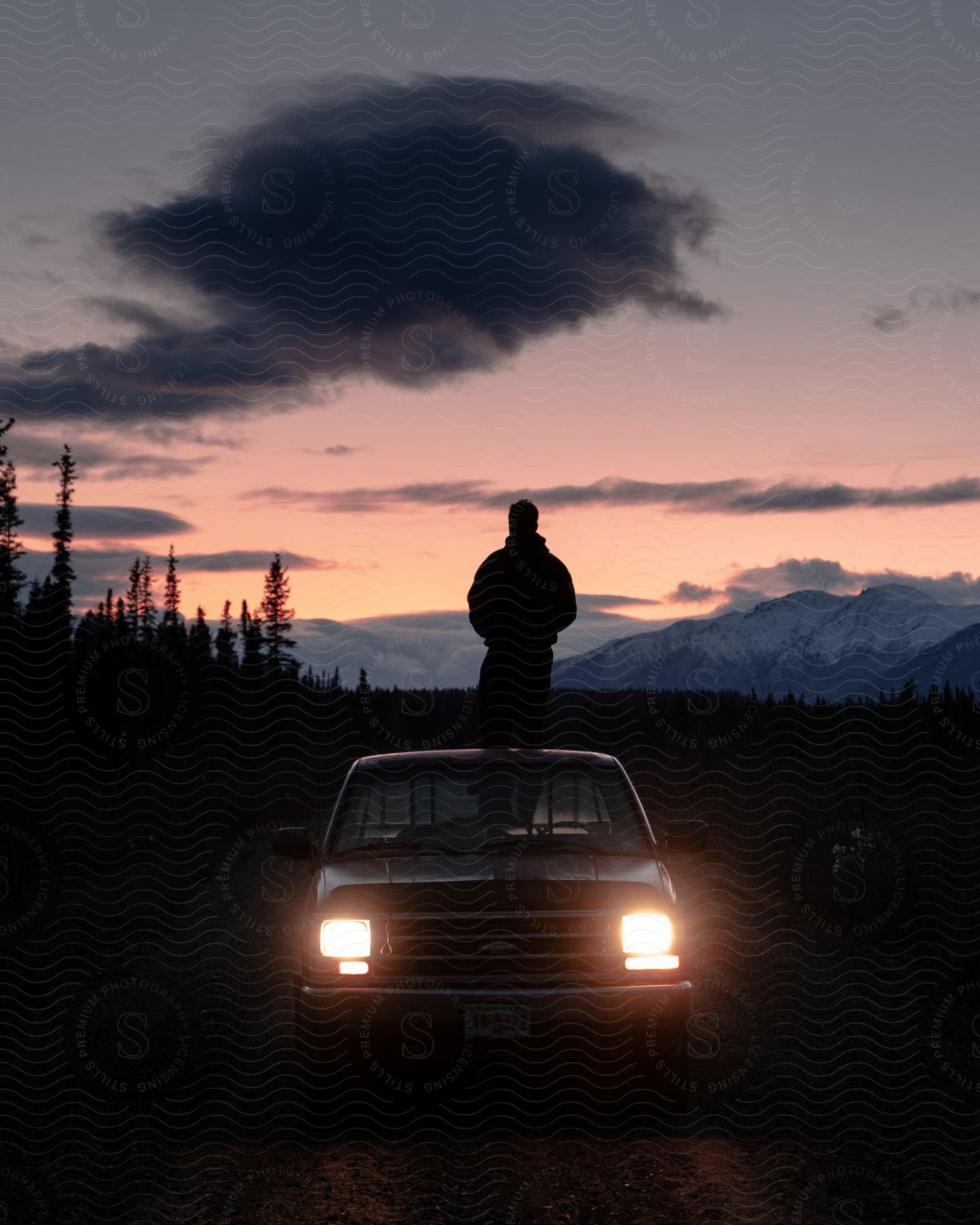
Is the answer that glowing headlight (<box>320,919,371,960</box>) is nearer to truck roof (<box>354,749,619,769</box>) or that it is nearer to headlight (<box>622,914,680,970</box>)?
headlight (<box>622,914,680,970</box>)

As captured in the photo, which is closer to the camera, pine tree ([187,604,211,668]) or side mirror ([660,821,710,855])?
side mirror ([660,821,710,855])

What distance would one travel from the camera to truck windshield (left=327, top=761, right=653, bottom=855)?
23.4 feet

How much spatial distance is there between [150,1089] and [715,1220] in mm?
3316

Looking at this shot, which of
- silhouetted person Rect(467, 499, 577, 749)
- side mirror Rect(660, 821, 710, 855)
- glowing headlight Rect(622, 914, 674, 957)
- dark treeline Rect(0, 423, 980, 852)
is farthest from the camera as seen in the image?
dark treeline Rect(0, 423, 980, 852)

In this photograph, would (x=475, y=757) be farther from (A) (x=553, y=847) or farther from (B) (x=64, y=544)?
(B) (x=64, y=544)

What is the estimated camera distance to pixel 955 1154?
5.75 metres

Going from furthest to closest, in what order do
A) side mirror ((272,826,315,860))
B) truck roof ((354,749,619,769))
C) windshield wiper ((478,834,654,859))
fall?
truck roof ((354,749,619,769))
side mirror ((272,826,315,860))
windshield wiper ((478,834,654,859))

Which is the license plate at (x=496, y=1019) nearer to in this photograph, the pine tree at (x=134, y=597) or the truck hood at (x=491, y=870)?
the truck hood at (x=491, y=870)

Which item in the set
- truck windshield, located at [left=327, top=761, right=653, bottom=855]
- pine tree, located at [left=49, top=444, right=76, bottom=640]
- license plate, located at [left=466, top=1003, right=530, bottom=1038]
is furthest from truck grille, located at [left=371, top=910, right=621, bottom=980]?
pine tree, located at [left=49, top=444, right=76, bottom=640]

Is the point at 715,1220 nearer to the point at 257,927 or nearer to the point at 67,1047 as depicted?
the point at 67,1047

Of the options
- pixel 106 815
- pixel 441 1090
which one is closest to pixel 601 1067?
pixel 441 1090

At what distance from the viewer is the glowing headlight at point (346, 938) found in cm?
609

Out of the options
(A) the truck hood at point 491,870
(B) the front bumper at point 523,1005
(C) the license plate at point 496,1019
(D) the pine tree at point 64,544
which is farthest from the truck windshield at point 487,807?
(D) the pine tree at point 64,544

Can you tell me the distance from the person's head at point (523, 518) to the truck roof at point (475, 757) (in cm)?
427
